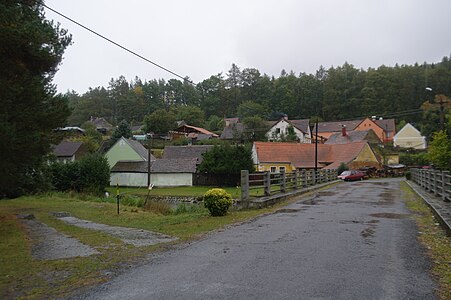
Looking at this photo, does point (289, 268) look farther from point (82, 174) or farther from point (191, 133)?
point (191, 133)

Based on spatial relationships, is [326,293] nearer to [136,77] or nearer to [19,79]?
[19,79]

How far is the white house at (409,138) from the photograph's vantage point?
279 feet

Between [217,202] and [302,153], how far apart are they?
45.1 metres

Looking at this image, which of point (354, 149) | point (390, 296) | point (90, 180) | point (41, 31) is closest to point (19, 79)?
point (41, 31)

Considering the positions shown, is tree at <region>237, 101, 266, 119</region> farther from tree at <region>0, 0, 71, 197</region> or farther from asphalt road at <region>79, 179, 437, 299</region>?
asphalt road at <region>79, 179, 437, 299</region>

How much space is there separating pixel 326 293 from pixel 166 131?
265 ft

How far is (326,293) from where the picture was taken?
4.87m

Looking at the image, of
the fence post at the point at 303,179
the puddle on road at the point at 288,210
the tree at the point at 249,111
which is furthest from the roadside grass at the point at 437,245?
the tree at the point at 249,111

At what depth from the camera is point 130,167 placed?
57.1 m

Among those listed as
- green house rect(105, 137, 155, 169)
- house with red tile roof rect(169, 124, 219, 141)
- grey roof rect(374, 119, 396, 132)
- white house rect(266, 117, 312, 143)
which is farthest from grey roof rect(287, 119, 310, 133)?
green house rect(105, 137, 155, 169)

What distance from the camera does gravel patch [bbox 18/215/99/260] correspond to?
7.97m

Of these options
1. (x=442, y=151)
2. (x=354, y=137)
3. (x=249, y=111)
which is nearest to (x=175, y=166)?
(x=354, y=137)

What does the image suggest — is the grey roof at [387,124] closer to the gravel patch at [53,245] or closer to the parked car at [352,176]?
the parked car at [352,176]

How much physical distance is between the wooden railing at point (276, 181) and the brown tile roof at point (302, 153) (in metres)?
21.1
